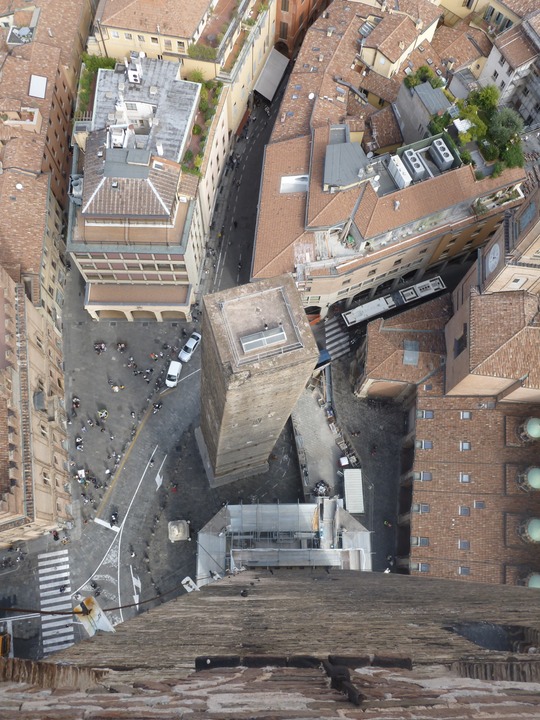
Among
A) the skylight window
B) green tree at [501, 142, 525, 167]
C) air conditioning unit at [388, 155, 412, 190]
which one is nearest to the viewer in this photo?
air conditioning unit at [388, 155, 412, 190]

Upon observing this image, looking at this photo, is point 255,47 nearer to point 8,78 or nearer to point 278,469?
point 8,78

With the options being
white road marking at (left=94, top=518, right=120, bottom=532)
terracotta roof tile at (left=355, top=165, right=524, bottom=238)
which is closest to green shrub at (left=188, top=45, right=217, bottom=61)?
terracotta roof tile at (left=355, top=165, right=524, bottom=238)

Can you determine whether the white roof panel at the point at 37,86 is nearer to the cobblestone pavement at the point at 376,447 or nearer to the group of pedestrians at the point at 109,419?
the group of pedestrians at the point at 109,419

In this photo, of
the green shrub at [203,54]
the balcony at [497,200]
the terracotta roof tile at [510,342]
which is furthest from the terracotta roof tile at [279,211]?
the terracotta roof tile at [510,342]

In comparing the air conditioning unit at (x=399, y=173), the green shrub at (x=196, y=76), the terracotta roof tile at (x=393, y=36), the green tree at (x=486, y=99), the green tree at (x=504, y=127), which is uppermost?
the terracotta roof tile at (x=393, y=36)

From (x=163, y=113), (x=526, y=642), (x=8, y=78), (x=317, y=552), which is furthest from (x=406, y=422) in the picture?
(x=8, y=78)

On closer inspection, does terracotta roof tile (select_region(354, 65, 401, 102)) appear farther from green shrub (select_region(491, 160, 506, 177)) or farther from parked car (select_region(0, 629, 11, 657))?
parked car (select_region(0, 629, 11, 657))

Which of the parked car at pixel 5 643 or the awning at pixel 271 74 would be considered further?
the awning at pixel 271 74
